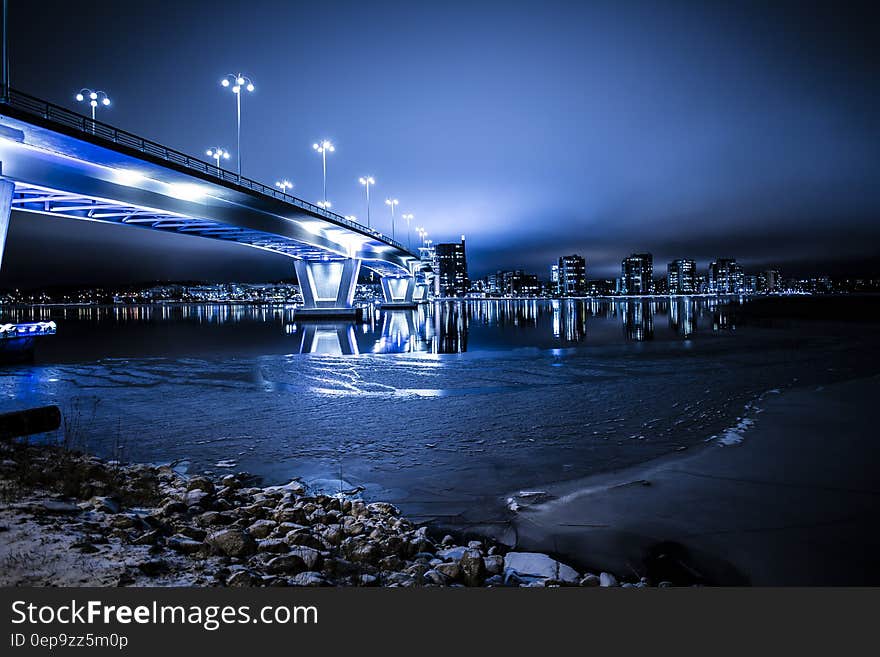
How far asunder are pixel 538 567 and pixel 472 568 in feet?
2.33

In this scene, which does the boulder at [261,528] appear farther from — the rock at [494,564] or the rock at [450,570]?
the rock at [494,564]

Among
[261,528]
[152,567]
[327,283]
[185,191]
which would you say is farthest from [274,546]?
[327,283]

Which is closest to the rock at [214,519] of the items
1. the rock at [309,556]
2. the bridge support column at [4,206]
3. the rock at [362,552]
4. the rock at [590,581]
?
the rock at [309,556]

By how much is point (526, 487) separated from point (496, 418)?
163 inches

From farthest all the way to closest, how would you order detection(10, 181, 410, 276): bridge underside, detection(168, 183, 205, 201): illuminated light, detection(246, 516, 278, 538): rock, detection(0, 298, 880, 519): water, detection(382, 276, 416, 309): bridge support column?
1. detection(382, 276, 416, 309): bridge support column
2. detection(168, 183, 205, 201): illuminated light
3. detection(10, 181, 410, 276): bridge underside
4. detection(0, 298, 880, 519): water
5. detection(246, 516, 278, 538): rock

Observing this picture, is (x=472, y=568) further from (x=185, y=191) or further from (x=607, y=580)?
(x=185, y=191)

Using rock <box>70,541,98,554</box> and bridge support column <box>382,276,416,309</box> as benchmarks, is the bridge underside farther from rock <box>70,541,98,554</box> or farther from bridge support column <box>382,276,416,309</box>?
bridge support column <box>382,276,416,309</box>

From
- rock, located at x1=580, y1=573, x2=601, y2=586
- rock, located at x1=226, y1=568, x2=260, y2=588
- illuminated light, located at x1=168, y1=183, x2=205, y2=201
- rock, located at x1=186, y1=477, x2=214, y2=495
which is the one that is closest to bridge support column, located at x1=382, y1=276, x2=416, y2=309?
illuminated light, located at x1=168, y1=183, x2=205, y2=201

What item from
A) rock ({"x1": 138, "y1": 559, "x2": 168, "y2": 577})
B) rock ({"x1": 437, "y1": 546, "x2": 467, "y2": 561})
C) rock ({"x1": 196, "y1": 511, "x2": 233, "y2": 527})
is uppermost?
rock ({"x1": 138, "y1": 559, "x2": 168, "y2": 577})

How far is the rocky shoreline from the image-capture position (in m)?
4.17

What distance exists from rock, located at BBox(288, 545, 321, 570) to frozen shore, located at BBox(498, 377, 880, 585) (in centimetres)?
221

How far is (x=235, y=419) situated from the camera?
1128cm

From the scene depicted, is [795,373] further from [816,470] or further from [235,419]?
[235,419]

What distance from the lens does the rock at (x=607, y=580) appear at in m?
4.46
